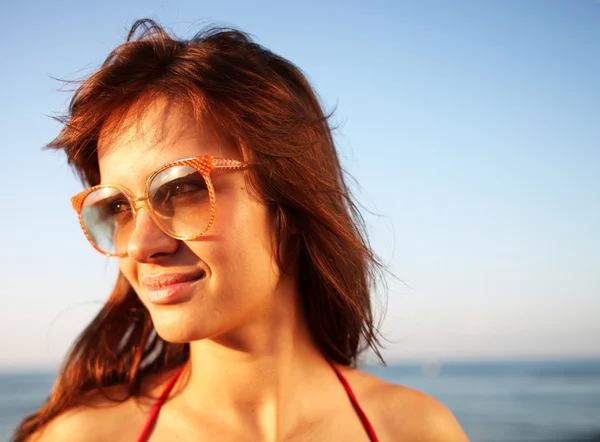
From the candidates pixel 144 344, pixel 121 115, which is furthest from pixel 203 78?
pixel 144 344

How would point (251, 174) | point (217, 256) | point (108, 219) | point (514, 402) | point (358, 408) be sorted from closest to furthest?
point (217, 256), point (251, 174), point (108, 219), point (358, 408), point (514, 402)

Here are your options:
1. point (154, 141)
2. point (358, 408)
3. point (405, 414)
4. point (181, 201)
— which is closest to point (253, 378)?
point (358, 408)

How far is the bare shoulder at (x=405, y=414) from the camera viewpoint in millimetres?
2834

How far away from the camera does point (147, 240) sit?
2.41 m

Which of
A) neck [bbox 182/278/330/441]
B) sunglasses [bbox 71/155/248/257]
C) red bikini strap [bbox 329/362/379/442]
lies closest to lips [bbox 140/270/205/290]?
sunglasses [bbox 71/155/248/257]

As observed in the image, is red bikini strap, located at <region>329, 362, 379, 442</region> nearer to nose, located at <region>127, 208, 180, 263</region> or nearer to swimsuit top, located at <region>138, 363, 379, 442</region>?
swimsuit top, located at <region>138, 363, 379, 442</region>

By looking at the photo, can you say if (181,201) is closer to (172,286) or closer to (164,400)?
(172,286)

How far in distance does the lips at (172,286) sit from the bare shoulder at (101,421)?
611 mm

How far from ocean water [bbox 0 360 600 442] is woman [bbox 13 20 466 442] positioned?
0.56 m

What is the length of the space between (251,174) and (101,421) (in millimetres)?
1311

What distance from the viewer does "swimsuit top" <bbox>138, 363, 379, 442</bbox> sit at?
260 centimetres

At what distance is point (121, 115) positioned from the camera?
262 centimetres

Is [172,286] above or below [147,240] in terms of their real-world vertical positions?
below

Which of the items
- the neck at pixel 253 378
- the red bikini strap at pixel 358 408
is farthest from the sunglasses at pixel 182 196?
the red bikini strap at pixel 358 408
